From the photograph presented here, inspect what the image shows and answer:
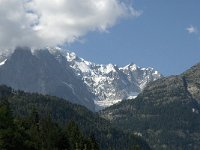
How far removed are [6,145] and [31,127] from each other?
8506 cm

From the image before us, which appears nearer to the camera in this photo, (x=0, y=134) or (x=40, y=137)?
(x=0, y=134)

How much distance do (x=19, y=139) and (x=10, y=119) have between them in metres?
5.42

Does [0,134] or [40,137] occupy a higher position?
[40,137]

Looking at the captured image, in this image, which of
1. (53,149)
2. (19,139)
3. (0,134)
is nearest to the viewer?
(0,134)

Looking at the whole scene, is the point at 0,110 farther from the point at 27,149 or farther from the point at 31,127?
the point at 31,127

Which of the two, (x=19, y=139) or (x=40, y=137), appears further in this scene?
(x=40, y=137)

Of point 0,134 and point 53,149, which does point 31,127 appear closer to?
point 53,149

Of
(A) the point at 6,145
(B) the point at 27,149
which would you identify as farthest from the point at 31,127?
(A) the point at 6,145

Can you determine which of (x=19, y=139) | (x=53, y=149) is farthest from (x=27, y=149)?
(x=53, y=149)

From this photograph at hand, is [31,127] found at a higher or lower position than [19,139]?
higher

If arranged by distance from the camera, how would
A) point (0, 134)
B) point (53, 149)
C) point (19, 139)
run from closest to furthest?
point (0, 134) < point (19, 139) < point (53, 149)

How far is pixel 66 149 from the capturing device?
196625 millimetres

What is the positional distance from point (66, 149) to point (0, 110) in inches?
2939

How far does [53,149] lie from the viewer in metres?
194
